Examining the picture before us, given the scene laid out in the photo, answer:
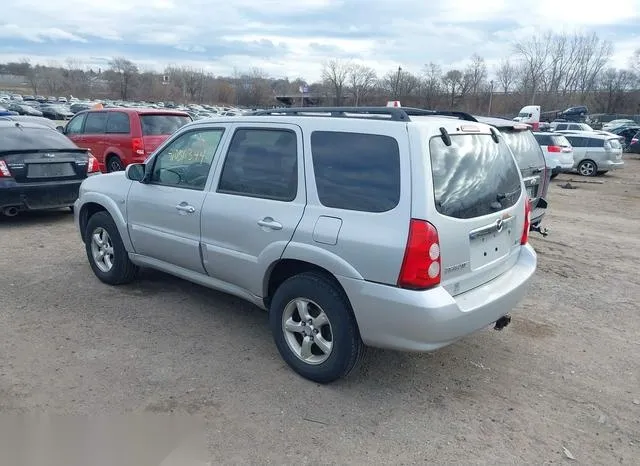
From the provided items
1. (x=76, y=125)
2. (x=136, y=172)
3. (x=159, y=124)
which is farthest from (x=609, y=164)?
(x=136, y=172)

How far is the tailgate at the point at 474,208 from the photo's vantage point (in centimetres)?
316

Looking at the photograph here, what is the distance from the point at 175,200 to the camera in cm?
445

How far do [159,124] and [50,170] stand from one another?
3520mm

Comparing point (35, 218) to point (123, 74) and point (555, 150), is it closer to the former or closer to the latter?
point (555, 150)

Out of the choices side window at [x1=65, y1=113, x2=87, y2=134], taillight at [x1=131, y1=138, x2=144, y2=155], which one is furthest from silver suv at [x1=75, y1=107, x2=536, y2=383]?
side window at [x1=65, y1=113, x2=87, y2=134]

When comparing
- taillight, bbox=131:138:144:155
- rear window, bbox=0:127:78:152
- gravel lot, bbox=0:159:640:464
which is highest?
rear window, bbox=0:127:78:152

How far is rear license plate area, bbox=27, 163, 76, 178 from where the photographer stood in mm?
7602

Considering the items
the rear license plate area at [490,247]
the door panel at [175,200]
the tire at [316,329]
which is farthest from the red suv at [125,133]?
the rear license plate area at [490,247]

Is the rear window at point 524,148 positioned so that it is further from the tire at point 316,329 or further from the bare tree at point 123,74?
the bare tree at point 123,74

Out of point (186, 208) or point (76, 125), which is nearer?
point (186, 208)

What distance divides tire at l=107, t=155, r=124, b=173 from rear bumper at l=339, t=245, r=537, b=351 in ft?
29.5

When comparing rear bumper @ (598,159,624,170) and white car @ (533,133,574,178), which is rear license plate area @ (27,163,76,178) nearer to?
white car @ (533,133,574,178)

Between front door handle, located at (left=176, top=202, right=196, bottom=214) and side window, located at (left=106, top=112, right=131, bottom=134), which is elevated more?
side window, located at (left=106, top=112, right=131, bottom=134)

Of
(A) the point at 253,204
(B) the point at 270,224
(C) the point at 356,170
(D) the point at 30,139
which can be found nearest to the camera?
(C) the point at 356,170
